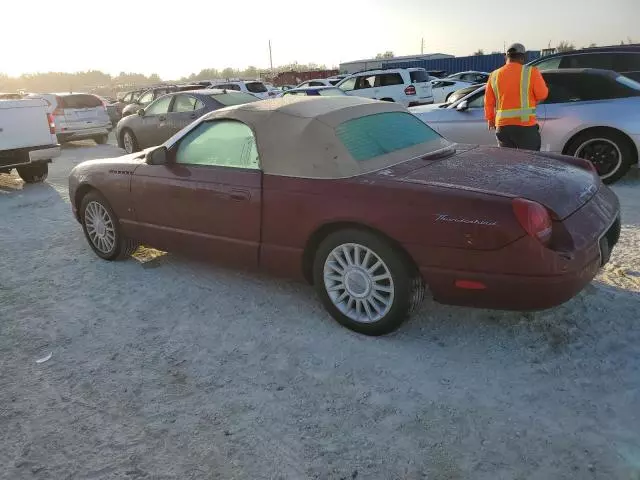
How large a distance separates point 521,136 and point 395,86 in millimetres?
11517

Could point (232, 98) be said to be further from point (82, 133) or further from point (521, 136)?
point (521, 136)

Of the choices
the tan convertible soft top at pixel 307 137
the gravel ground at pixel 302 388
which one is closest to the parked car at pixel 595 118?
the gravel ground at pixel 302 388

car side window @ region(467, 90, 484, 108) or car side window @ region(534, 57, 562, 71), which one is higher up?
car side window @ region(534, 57, 562, 71)

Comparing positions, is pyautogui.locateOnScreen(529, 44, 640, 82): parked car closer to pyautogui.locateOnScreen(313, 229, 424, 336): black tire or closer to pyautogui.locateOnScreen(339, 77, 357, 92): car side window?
pyautogui.locateOnScreen(339, 77, 357, 92): car side window

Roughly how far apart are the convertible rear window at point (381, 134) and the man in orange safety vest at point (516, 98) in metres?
1.90

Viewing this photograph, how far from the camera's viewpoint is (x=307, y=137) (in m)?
3.74

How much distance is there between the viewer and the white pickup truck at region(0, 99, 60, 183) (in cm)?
893

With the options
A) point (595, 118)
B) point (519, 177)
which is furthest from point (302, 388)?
point (595, 118)

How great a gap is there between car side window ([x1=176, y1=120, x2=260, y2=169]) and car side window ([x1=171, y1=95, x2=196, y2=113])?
7.40 m

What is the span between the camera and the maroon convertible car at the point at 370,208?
300 centimetres

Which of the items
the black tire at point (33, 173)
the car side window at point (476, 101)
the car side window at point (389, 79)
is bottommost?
the black tire at point (33, 173)

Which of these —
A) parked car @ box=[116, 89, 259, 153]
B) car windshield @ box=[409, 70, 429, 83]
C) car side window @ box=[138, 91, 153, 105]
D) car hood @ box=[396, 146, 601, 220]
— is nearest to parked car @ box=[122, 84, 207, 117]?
car side window @ box=[138, 91, 153, 105]

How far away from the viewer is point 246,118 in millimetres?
4082

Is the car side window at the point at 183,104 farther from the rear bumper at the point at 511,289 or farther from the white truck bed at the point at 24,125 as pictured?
the rear bumper at the point at 511,289
